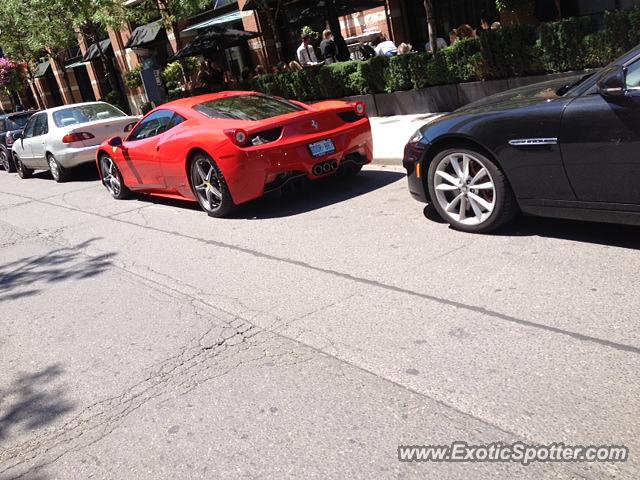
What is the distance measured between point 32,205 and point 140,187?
3.08 metres

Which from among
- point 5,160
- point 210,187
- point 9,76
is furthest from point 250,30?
point 9,76

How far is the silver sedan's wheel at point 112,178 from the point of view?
32.0 feet

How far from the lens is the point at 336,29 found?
51.1 ft

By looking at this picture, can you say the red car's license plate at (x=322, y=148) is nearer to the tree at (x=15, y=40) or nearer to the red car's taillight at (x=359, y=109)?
the red car's taillight at (x=359, y=109)

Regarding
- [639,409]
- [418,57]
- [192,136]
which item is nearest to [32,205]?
[192,136]

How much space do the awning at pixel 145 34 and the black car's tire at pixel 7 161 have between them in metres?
10.2

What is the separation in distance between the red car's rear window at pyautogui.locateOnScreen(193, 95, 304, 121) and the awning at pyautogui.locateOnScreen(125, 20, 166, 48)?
19245 mm

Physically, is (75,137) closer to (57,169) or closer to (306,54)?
(57,169)

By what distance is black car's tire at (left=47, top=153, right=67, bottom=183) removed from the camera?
1288cm

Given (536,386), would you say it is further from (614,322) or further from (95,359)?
(95,359)

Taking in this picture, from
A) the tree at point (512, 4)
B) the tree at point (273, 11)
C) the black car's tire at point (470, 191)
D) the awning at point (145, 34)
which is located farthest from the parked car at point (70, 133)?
the awning at point (145, 34)

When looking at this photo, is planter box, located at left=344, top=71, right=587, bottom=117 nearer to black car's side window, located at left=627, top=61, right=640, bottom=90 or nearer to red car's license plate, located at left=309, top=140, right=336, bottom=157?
red car's license plate, located at left=309, top=140, right=336, bottom=157

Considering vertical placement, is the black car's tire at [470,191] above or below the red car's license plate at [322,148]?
below

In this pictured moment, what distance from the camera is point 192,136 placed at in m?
7.21
